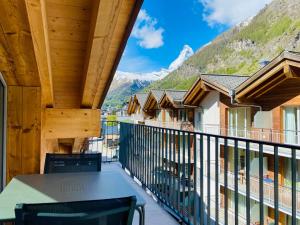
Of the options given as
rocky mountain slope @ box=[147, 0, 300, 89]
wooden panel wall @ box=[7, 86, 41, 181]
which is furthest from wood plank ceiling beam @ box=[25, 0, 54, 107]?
rocky mountain slope @ box=[147, 0, 300, 89]

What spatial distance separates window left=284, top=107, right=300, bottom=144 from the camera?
28.9ft

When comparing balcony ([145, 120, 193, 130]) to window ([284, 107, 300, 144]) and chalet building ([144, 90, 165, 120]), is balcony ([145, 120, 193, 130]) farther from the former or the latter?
window ([284, 107, 300, 144])

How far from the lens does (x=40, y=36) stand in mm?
1828

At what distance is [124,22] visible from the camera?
1883 millimetres

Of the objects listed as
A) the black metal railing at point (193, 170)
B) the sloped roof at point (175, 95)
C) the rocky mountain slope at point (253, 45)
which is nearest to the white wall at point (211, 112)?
the sloped roof at point (175, 95)

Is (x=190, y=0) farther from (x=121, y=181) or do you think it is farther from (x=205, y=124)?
(x=121, y=181)

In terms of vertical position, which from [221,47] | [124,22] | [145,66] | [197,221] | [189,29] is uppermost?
[189,29]

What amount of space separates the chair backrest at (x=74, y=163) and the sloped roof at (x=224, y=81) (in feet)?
30.4

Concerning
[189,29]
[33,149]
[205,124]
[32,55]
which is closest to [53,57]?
[32,55]

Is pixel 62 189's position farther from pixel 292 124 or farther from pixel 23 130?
pixel 292 124

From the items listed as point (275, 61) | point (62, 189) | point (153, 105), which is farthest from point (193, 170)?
point (153, 105)

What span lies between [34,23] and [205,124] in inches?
474

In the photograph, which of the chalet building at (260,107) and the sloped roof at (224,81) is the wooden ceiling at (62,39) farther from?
the sloped roof at (224,81)

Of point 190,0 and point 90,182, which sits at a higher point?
point 190,0
